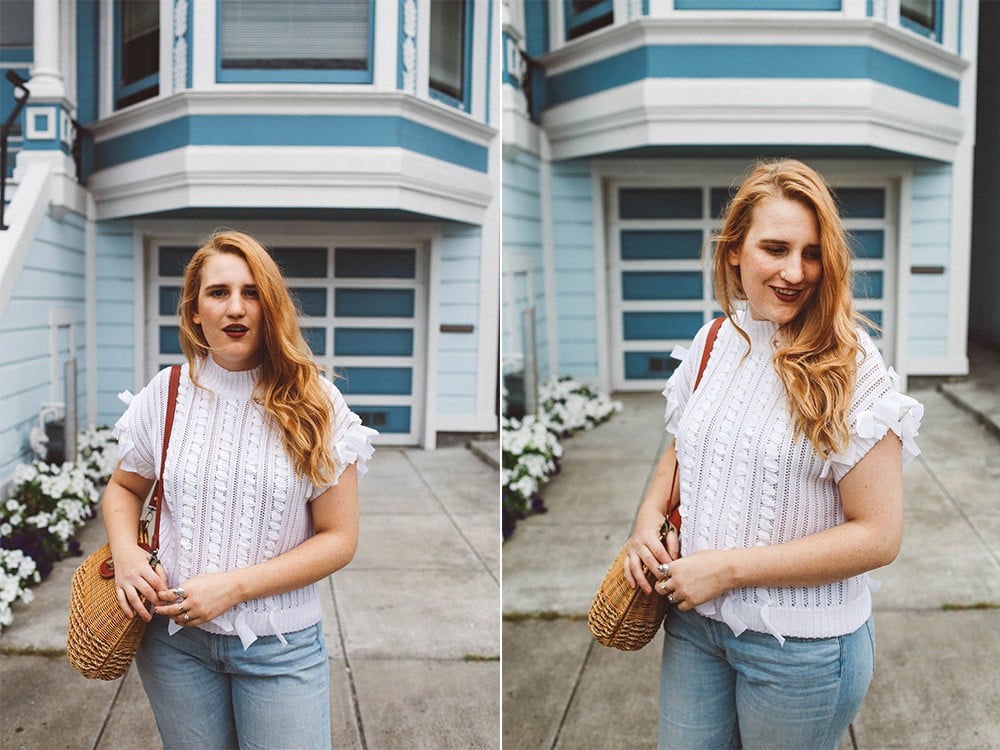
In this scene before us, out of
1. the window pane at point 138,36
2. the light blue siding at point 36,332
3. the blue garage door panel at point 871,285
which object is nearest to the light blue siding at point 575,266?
the blue garage door panel at point 871,285

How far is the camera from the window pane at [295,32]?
208 cm

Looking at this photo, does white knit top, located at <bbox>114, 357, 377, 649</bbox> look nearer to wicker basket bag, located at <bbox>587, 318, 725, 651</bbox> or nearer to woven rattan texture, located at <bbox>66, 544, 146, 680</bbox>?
woven rattan texture, located at <bbox>66, 544, 146, 680</bbox>

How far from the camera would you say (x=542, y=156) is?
3.18 meters

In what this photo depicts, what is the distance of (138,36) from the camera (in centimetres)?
207

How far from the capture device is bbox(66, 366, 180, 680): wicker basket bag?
4.58 feet

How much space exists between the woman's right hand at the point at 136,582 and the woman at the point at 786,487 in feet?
2.39

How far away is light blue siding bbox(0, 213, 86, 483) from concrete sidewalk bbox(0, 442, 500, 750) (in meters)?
0.31

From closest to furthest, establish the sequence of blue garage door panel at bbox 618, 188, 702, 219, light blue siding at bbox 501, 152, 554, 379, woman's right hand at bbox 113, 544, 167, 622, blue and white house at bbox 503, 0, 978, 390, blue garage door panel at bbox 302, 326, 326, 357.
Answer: woman's right hand at bbox 113, 544, 167, 622
blue garage door panel at bbox 302, 326, 326, 357
blue and white house at bbox 503, 0, 978, 390
light blue siding at bbox 501, 152, 554, 379
blue garage door panel at bbox 618, 188, 702, 219

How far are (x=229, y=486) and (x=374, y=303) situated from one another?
2.84 ft

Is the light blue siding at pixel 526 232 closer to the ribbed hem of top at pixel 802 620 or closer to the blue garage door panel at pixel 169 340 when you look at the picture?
the blue garage door panel at pixel 169 340

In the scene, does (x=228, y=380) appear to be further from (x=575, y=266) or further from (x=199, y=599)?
(x=575, y=266)

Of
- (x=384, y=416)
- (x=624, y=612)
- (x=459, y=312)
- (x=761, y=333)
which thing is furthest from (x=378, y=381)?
(x=761, y=333)

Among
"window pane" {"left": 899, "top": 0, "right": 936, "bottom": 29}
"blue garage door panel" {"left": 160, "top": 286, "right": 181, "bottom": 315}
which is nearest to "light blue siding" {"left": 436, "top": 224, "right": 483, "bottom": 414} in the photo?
"blue garage door panel" {"left": 160, "top": 286, "right": 181, "bottom": 315}

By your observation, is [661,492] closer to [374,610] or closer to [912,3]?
[374,610]
